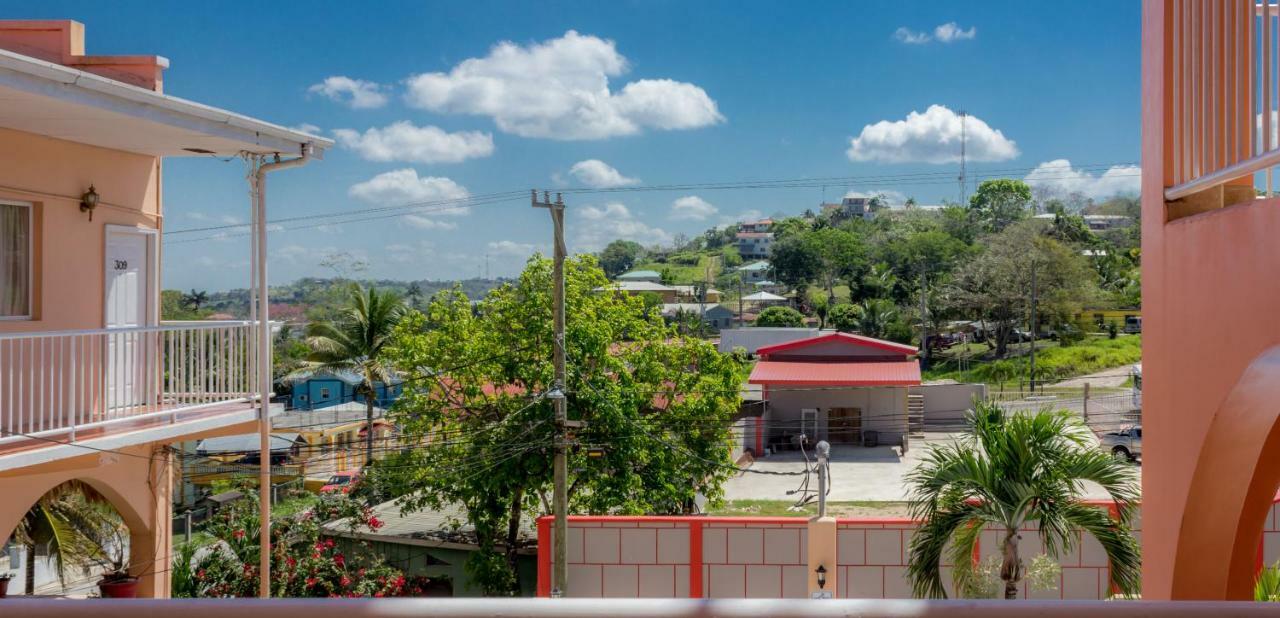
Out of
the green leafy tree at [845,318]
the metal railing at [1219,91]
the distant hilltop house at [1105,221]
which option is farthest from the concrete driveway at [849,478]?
the distant hilltop house at [1105,221]

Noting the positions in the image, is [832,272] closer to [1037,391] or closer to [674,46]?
[1037,391]

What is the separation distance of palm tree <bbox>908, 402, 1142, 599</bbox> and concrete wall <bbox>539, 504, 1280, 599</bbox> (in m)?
2.10

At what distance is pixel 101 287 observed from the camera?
29.2ft

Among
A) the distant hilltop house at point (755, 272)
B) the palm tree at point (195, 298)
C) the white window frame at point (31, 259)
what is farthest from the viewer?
the distant hilltop house at point (755, 272)

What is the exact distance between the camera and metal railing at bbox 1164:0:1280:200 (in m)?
2.87

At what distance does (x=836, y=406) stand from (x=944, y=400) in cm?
436

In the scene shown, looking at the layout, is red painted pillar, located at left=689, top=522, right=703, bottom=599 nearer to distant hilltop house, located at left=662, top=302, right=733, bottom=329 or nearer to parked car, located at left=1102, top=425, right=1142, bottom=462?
parked car, located at left=1102, top=425, right=1142, bottom=462

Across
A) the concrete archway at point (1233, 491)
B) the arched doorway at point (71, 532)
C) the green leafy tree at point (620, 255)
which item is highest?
the green leafy tree at point (620, 255)

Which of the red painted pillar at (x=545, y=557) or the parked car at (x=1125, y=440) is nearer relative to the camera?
the red painted pillar at (x=545, y=557)

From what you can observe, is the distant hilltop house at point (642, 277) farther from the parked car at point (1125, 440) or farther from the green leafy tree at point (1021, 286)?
the parked car at point (1125, 440)

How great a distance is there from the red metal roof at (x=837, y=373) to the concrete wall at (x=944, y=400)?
2292 mm

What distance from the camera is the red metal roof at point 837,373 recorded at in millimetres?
31594

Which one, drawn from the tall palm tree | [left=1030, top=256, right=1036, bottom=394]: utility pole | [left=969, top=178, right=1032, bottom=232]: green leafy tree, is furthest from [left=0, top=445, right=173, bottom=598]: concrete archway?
[left=969, top=178, right=1032, bottom=232]: green leafy tree

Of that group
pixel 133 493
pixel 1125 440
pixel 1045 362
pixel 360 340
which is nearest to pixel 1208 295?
pixel 133 493
